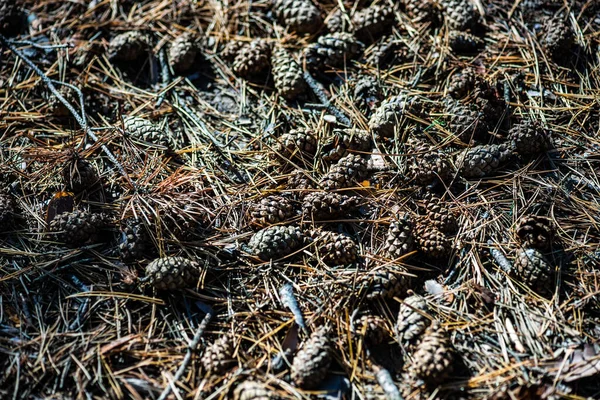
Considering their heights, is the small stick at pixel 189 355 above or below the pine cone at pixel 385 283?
below

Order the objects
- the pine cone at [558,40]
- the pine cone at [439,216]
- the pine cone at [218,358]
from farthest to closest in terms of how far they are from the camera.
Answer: the pine cone at [558,40]
the pine cone at [439,216]
the pine cone at [218,358]

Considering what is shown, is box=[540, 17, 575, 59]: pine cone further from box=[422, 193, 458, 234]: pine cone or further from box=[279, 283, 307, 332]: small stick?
box=[279, 283, 307, 332]: small stick

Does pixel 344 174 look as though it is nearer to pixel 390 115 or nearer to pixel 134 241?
pixel 390 115

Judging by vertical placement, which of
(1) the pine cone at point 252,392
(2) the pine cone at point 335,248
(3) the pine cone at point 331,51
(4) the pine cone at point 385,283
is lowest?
(1) the pine cone at point 252,392

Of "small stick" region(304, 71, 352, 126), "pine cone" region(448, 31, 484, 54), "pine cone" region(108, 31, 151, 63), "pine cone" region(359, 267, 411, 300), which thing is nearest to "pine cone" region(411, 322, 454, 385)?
"pine cone" region(359, 267, 411, 300)

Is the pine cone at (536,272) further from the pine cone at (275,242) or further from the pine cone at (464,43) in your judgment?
the pine cone at (464,43)

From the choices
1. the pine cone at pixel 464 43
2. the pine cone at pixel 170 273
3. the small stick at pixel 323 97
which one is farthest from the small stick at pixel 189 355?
the pine cone at pixel 464 43

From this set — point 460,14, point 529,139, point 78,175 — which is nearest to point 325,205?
point 529,139
